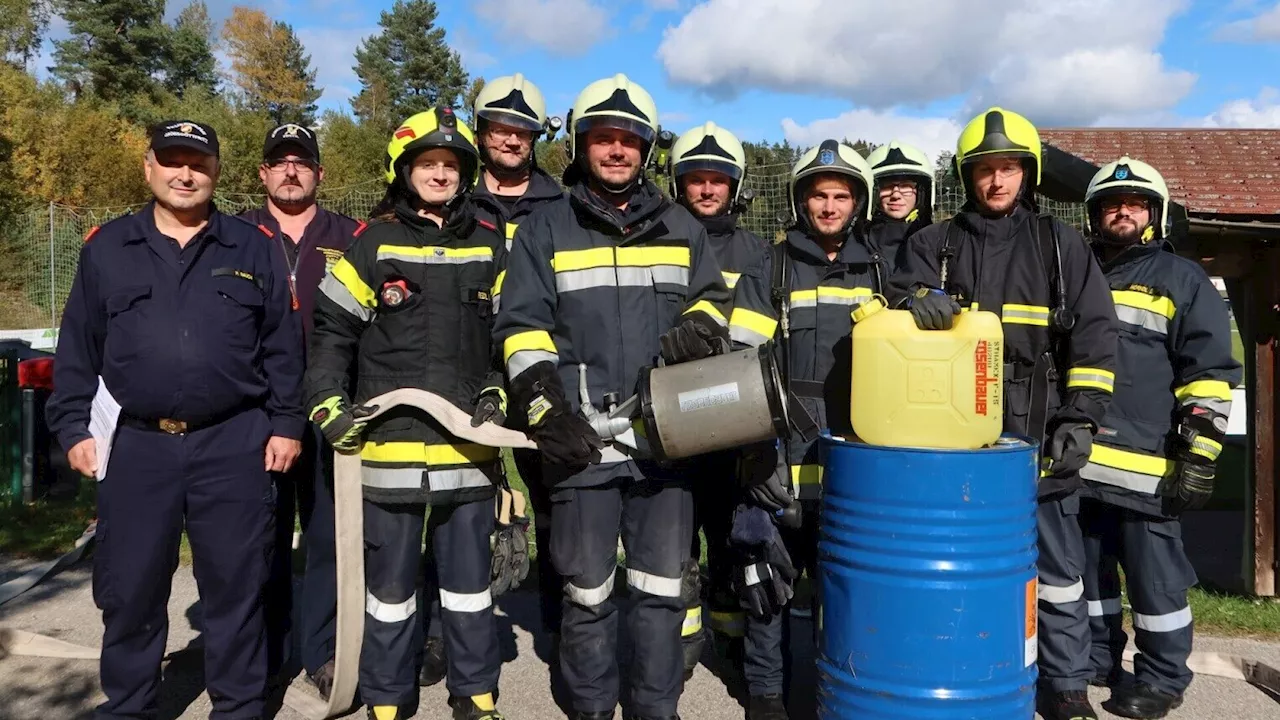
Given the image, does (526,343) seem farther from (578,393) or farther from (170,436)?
(170,436)

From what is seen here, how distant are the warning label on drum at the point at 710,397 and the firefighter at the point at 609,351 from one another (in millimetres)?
201

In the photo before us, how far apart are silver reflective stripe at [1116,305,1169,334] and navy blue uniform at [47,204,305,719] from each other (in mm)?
3569

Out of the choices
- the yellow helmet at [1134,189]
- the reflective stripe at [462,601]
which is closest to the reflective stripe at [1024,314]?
the yellow helmet at [1134,189]

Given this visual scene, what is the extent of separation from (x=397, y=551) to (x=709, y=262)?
1594 millimetres

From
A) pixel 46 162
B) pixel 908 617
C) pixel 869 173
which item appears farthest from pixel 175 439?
pixel 46 162

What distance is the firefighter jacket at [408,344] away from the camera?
332 centimetres

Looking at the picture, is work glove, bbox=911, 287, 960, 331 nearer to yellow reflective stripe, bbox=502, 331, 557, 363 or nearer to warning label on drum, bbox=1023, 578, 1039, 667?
warning label on drum, bbox=1023, 578, 1039, 667

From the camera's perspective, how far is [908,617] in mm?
2799

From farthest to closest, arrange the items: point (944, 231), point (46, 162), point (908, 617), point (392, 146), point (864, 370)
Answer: point (46, 162) < point (944, 231) < point (392, 146) < point (864, 370) < point (908, 617)

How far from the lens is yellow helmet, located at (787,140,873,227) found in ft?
12.3

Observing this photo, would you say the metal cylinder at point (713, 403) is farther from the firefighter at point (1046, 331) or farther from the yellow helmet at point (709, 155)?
the yellow helmet at point (709, 155)

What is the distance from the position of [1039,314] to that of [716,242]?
1310 mm

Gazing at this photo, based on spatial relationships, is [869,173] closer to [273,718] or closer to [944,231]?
[944,231]

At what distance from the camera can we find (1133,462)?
150 inches
